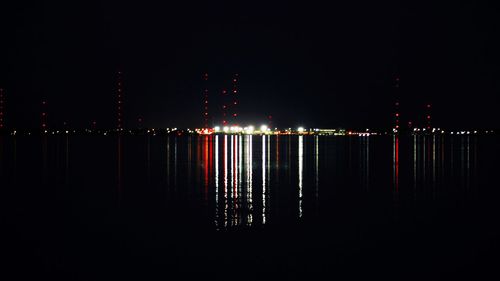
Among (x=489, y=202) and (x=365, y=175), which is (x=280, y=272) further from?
(x=365, y=175)

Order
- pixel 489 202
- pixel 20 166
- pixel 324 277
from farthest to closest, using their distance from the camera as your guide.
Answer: pixel 20 166 < pixel 489 202 < pixel 324 277

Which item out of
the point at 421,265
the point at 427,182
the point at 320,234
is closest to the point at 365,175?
the point at 427,182

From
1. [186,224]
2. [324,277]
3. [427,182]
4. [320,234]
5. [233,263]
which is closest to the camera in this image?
[324,277]

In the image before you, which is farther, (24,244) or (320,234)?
(320,234)

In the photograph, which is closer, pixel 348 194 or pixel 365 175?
pixel 348 194

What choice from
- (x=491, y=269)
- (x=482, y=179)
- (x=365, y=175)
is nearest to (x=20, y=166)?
(x=365, y=175)

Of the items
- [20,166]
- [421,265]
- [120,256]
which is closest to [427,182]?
[421,265]

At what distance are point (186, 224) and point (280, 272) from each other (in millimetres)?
4393

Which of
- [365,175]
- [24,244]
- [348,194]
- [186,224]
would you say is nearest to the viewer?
[24,244]

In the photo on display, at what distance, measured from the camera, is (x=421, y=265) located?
413 inches

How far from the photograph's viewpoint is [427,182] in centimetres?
2417

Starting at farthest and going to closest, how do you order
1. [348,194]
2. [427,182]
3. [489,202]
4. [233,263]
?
[427,182] → [348,194] → [489,202] → [233,263]

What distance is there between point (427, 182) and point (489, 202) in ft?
20.3

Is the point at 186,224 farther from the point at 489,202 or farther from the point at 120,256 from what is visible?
the point at 489,202
